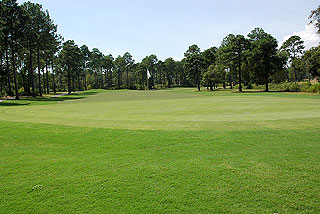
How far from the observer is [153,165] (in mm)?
5566

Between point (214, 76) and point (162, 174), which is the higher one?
point (214, 76)

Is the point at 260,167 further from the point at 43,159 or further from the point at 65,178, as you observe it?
the point at 43,159

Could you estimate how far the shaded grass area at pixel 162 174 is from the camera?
393cm

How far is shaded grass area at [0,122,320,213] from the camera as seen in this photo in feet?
12.9

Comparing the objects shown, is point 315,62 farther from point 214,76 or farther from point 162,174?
point 162,174

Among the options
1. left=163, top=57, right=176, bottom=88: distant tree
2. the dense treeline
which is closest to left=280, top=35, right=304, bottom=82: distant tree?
the dense treeline

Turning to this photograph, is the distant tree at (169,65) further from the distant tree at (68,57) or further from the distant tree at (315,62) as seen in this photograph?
the distant tree at (315,62)

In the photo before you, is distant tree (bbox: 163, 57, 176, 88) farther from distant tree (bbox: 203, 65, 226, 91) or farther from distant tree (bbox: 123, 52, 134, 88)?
distant tree (bbox: 203, 65, 226, 91)

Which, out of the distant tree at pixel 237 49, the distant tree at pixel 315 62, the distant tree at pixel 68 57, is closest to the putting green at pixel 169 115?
the distant tree at pixel 315 62

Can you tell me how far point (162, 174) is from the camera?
16.5ft

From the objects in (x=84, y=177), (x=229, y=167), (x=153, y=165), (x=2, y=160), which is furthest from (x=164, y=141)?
(x=2, y=160)

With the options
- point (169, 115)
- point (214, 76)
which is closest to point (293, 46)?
point (214, 76)

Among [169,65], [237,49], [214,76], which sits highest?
[169,65]

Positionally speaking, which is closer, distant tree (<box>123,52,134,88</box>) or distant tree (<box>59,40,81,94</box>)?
distant tree (<box>59,40,81,94</box>)
